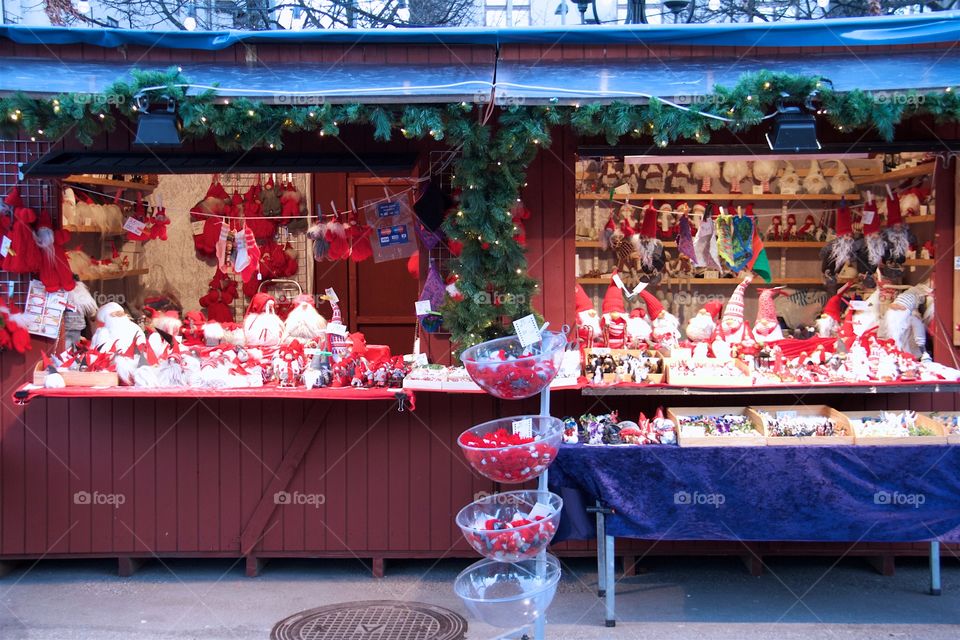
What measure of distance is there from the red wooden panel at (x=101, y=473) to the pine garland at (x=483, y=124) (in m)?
1.91

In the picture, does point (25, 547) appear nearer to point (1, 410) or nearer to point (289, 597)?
point (1, 410)

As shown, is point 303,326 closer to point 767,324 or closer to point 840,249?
point 767,324

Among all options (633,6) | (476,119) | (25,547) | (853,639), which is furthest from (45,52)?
(853,639)

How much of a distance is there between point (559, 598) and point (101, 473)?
3.04m

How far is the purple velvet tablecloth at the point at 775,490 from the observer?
5582 millimetres

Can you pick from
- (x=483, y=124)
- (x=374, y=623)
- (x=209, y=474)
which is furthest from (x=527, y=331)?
(x=209, y=474)

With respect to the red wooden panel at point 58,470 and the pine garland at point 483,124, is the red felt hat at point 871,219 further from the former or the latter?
the red wooden panel at point 58,470

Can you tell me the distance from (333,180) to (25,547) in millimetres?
3749

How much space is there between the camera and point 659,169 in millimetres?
7848

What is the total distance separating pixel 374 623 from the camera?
5.75 meters

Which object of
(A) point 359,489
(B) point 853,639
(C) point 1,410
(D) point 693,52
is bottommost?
(B) point 853,639

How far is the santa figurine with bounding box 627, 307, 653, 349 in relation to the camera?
21.3 feet

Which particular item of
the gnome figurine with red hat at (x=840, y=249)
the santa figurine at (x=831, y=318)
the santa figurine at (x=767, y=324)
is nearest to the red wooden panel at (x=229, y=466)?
the santa figurine at (x=767, y=324)

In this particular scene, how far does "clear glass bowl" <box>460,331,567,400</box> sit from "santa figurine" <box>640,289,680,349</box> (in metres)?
1.88
